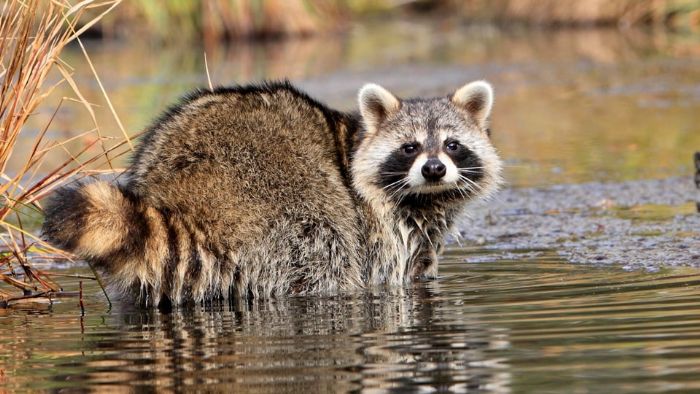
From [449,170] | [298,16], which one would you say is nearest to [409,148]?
[449,170]

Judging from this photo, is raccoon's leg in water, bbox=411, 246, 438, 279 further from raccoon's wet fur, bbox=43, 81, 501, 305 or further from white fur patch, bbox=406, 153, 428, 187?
white fur patch, bbox=406, 153, 428, 187

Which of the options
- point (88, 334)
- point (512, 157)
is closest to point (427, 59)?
point (512, 157)

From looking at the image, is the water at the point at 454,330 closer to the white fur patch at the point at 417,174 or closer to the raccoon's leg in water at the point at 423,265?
the raccoon's leg in water at the point at 423,265

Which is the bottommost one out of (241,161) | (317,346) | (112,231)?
(317,346)

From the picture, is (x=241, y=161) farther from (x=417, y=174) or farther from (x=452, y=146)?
(x=452, y=146)

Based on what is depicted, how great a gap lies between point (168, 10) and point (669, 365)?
16968 millimetres

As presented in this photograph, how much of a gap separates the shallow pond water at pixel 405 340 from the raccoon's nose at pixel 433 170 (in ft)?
1.66

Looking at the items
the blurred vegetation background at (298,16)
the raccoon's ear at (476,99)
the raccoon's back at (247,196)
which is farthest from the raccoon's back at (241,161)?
the blurred vegetation background at (298,16)

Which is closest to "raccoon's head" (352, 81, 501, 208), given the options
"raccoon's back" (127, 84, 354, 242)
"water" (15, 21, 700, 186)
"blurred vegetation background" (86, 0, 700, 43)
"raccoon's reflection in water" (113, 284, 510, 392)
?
"raccoon's back" (127, 84, 354, 242)

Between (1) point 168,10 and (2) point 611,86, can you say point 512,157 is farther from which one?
(1) point 168,10

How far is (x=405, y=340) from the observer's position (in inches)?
187

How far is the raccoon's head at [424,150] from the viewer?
20.2 feet

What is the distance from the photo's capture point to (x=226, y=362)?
446 cm

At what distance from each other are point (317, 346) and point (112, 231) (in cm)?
110
